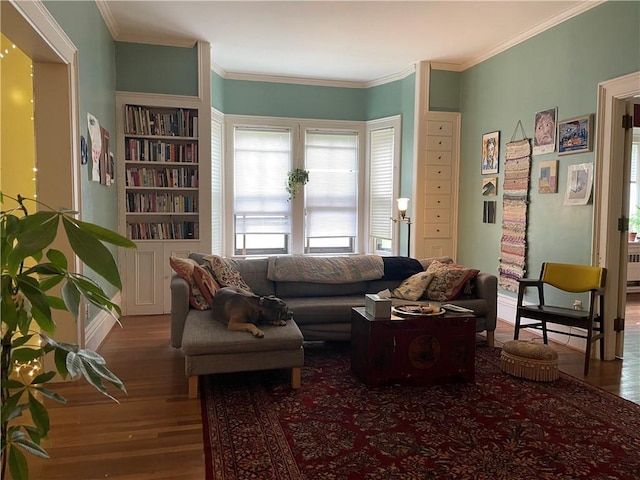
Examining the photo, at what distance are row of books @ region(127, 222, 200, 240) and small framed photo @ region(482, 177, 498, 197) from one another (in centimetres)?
327

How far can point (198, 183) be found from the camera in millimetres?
5145

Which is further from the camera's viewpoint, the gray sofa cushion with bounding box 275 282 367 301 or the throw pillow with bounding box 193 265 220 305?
the gray sofa cushion with bounding box 275 282 367 301

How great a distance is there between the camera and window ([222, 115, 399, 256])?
20.2ft

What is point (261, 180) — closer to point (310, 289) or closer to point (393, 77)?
point (393, 77)

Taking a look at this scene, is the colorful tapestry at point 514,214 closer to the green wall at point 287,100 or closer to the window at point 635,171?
the green wall at point 287,100

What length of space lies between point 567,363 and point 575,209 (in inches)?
52.5

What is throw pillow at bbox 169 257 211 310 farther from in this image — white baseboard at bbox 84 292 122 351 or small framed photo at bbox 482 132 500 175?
small framed photo at bbox 482 132 500 175

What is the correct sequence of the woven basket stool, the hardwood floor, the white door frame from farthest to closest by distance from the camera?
1. the white door frame
2. the woven basket stool
3. the hardwood floor

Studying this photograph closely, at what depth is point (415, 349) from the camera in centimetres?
308

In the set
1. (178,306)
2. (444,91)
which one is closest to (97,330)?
(178,306)

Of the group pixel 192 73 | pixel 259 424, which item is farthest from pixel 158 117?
pixel 259 424

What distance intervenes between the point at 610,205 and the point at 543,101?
1.27m

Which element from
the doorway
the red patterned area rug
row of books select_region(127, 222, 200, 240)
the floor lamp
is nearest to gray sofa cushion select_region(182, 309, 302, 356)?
the red patterned area rug

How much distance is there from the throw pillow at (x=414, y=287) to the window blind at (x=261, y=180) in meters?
2.60
